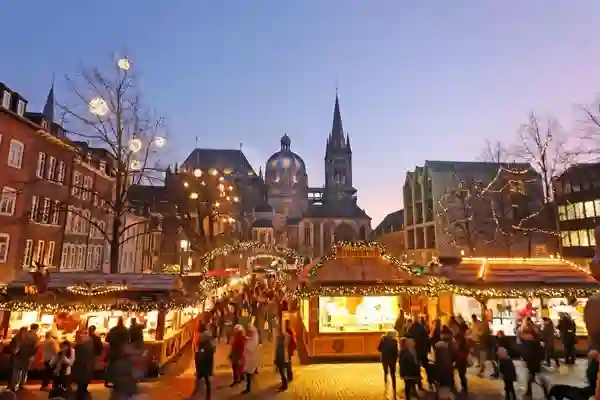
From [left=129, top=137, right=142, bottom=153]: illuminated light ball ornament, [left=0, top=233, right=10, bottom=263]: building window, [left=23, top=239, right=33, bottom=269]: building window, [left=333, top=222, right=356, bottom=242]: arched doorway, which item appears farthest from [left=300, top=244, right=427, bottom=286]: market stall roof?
[left=333, top=222, right=356, bottom=242]: arched doorway

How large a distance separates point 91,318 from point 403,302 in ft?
39.8

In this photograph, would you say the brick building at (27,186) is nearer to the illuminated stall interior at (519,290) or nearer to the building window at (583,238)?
the illuminated stall interior at (519,290)

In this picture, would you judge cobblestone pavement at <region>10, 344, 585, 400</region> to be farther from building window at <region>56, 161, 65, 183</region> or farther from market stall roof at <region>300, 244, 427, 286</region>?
building window at <region>56, 161, 65, 183</region>

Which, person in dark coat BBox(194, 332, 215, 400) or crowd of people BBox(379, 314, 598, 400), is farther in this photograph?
person in dark coat BBox(194, 332, 215, 400)

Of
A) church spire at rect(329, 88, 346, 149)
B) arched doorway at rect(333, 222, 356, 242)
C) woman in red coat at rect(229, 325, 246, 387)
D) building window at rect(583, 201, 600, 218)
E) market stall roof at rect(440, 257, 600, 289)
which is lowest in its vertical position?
woman in red coat at rect(229, 325, 246, 387)

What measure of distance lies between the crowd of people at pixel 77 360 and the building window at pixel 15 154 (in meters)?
15.1

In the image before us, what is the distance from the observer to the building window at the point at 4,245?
21.9 metres

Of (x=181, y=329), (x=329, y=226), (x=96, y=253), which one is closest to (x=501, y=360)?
(x=181, y=329)

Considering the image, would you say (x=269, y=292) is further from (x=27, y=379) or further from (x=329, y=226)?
(x=329, y=226)

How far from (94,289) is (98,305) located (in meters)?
0.92

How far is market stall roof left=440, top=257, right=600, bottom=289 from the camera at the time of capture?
50.5 feet

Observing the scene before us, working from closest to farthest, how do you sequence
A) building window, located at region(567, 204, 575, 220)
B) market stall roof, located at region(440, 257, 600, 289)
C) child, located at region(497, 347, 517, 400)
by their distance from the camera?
child, located at region(497, 347, 517, 400) → market stall roof, located at region(440, 257, 600, 289) → building window, located at region(567, 204, 575, 220)

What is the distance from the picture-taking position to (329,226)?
80562 mm

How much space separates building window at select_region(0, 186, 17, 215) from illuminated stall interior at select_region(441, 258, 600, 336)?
24.2 m
